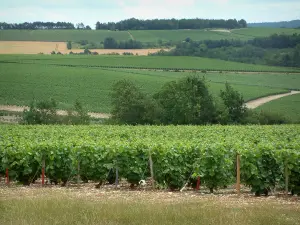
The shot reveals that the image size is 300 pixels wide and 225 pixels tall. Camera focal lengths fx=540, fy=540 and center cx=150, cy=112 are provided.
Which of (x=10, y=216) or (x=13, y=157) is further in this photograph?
(x=13, y=157)

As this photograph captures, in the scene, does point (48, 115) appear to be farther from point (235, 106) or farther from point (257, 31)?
point (257, 31)

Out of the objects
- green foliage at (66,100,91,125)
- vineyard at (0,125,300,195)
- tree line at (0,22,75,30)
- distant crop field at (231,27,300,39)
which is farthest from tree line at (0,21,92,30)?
vineyard at (0,125,300,195)

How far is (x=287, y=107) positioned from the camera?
7231 cm

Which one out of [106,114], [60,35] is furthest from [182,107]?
[60,35]

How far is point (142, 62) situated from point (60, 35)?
3198 cm

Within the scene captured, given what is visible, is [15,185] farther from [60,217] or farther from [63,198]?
[60,217]

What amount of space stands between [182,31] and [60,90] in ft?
245

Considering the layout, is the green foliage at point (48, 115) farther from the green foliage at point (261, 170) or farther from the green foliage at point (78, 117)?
the green foliage at point (261, 170)

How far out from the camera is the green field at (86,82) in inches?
3039

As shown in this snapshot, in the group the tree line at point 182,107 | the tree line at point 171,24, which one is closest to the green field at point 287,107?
the tree line at point 182,107

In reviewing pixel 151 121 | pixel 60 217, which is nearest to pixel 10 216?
pixel 60 217

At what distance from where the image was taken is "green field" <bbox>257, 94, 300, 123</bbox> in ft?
225

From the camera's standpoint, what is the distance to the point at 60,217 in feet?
37.5

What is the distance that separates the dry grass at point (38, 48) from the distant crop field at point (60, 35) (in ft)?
6.82
